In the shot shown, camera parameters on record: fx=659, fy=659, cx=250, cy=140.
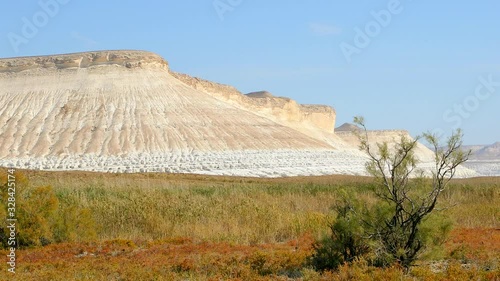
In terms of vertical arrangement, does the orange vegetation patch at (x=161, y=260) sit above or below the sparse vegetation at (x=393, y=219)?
below

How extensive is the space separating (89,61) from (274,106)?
3000 centimetres

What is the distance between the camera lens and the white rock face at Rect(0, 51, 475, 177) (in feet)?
202

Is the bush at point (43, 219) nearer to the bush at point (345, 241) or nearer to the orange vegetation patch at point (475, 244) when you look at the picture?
the bush at point (345, 241)

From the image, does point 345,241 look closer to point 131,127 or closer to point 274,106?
point 131,127

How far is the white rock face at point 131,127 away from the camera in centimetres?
6147

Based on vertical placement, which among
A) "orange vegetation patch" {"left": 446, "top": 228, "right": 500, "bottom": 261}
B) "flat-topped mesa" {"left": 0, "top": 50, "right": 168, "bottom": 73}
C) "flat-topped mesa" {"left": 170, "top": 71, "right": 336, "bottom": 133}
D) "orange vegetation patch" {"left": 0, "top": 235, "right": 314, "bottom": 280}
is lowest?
"orange vegetation patch" {"left": 0, "top": 235, "right": 314, "bottom": 280}

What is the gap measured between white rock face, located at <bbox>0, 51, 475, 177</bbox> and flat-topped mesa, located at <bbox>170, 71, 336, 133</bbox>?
23.3ft

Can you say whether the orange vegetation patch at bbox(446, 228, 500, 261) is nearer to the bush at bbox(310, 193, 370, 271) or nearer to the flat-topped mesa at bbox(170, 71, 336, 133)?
the bush at bbox(310, 193, 370, 271)

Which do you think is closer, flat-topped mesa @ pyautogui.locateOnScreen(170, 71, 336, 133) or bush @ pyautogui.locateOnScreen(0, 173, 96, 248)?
bush @ pyautogui.locateOnScreen(0, 173, 96, 248)

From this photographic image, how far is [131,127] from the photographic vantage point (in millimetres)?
72312

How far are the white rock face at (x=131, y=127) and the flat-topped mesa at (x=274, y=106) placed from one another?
23.3 ft

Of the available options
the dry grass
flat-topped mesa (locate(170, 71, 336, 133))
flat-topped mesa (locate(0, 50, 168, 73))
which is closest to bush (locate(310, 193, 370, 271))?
the dry grass

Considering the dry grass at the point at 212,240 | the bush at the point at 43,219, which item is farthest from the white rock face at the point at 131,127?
the bush at the point at 43,219

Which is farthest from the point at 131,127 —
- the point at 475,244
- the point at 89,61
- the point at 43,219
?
the point at 475,244
